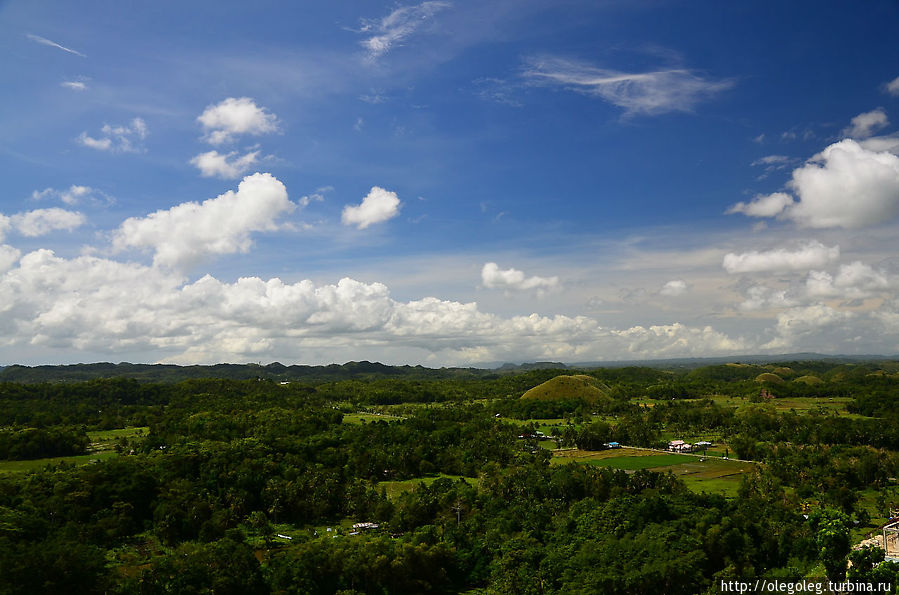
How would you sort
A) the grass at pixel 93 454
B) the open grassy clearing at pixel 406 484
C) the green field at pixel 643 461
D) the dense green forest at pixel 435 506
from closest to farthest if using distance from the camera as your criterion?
the dense green forest at pixel 435 506
the open grassy clearing at pixel 406 484
the grass at pixel 93 454
the green field at pixel 643 461

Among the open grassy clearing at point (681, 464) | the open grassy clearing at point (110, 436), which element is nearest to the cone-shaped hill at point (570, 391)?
the open grassy clearing at point (681, 464)

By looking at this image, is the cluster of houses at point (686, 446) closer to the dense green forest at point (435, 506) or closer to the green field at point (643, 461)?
Answer: the dense green forest at point (435, 506)

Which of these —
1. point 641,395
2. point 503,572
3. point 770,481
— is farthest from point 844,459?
point 641,395

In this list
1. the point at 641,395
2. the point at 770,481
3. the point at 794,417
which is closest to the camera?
the point at 770,481

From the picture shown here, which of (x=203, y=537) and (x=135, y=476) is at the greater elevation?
(x=135, y=476)

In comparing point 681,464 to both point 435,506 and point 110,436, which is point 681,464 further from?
point 110,436

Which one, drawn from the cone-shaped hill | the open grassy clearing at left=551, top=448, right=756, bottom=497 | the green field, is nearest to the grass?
the open grassy clearing at left=551, top=448, right=756, bottom=497

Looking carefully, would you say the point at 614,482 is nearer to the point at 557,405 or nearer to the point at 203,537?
the point at 203,537
